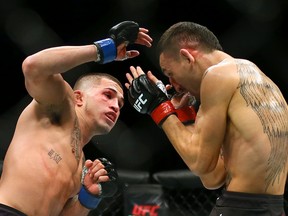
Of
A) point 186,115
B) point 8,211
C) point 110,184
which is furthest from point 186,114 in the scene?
point 8,211

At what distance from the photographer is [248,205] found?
57.6 inches

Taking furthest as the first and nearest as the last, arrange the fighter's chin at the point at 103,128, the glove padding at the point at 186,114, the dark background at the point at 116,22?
1. the dark background at the point at 116,22
2. the fighter's chin at the point at 103,128
3. the glove padding at the point at 186,114

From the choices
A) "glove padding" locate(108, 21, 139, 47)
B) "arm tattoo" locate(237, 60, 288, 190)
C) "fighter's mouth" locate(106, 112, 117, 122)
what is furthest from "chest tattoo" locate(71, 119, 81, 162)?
"arm tattoo" locate(237, 60, 288, 190)

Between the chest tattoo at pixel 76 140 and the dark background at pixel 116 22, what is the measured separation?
1.12 m

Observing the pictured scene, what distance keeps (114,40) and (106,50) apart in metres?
0.06

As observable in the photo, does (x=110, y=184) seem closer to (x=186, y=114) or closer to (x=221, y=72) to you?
(x=186, y=114)

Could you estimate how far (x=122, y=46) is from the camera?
1752 mm

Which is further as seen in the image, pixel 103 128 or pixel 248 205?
pixel 103 128

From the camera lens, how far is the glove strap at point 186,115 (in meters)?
1.84

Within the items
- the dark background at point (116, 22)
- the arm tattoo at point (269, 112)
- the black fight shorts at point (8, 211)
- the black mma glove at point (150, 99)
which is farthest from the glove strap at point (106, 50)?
the dark background at point (116, 22)

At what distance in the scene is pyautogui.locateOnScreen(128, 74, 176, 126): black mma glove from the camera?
5.55 feet

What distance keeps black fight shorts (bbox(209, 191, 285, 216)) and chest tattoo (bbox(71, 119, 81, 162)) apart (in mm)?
533

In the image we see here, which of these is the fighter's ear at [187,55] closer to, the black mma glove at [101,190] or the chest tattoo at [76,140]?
the chest tattoo at [76,140]

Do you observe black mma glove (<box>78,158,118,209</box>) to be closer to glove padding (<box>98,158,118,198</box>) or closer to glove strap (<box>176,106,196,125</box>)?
glove padding (<box>98,158,118,198</box>)
